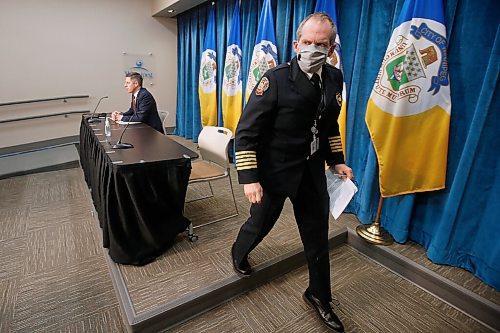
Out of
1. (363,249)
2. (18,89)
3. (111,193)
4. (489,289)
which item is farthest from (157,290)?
(18,89)

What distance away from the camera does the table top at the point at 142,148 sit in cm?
176

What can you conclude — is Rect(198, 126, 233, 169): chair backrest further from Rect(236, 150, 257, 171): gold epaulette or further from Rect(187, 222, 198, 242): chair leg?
Rect(236, 150, 257, 171): gold epaulette

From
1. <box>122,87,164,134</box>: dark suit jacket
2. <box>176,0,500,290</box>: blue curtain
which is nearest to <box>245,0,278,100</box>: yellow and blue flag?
<box>176,0,500,290</box>: blue curtain

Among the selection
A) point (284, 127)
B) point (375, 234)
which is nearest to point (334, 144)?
point (284, 127)

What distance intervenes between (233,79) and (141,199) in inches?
92.4

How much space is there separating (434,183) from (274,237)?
3.75 ft

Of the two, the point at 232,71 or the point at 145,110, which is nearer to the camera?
the point at 145,110

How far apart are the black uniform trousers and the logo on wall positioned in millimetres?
4617

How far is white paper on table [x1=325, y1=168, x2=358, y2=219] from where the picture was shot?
4.31 ft

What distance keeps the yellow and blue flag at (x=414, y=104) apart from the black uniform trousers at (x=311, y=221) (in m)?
0.88

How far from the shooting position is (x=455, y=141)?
176cm

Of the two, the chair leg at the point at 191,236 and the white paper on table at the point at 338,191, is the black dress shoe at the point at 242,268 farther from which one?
the white paper on table at the point at 338,191

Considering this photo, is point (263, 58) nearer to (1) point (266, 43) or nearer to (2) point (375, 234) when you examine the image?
(1) point (266, 43)

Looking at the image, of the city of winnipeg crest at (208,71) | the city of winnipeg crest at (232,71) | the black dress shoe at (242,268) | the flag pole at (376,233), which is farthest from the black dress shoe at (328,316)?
the city of winnipeg crest at (208,71)
